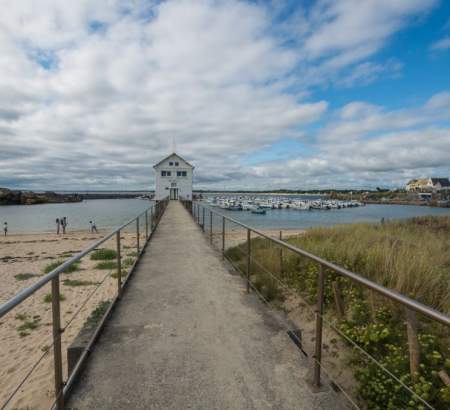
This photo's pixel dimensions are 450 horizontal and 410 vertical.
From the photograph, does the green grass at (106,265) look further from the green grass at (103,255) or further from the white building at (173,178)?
the white building at (173,178)

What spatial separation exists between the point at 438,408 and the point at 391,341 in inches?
34.8

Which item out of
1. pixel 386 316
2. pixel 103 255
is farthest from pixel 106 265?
pixel 386 316

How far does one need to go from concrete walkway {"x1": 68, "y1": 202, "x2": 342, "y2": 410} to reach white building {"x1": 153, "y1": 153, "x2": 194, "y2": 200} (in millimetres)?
37724

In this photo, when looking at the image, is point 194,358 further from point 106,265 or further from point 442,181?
point 442,181

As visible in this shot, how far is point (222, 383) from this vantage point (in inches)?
101

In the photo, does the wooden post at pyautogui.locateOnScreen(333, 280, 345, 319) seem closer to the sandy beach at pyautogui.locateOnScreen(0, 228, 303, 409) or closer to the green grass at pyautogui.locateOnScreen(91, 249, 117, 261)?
→ the sandy beach at pyautogui.locateOnScreen(0, 228, 303, 409)

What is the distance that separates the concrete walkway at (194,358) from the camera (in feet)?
7.74

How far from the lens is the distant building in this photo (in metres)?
115

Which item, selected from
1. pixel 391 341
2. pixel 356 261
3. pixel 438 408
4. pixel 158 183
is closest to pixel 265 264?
pixel 356 261

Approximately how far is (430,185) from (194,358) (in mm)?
145212

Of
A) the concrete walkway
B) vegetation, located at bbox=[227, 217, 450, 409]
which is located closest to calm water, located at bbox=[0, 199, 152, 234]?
vegetation, located at bbox=[227, 217, 450, 409]

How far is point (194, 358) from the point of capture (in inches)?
115

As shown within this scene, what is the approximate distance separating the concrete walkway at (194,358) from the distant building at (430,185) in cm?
13330

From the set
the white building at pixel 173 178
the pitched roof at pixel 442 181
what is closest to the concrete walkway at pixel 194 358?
the white building at pixel 173 178
